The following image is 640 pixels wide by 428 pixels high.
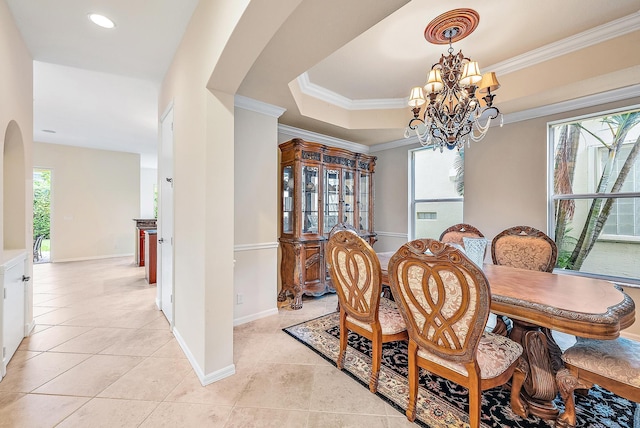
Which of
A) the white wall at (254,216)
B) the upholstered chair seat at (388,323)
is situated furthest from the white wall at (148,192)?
the upholstered chair seat at (388,323)

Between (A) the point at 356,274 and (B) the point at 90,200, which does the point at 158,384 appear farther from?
(B) the point at 90,200

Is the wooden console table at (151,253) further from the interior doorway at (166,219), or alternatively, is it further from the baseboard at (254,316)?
the baseboard at (254,316)

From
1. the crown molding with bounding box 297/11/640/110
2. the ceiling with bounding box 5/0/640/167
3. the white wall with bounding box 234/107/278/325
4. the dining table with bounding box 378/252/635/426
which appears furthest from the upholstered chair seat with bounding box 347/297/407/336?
the crown molding with bounding box 297/11/640/110

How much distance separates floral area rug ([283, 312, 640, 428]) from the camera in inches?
61.3

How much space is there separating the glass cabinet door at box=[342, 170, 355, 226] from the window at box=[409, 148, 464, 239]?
111cm

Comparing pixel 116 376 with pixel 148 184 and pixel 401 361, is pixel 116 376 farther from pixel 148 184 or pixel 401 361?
pixel 148 184

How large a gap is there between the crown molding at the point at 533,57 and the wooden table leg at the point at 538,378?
2.53 m

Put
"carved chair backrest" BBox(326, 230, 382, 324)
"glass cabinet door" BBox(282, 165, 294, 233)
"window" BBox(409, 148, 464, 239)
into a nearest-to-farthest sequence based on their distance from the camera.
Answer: "carved chair backrest" BBox(326, 230, 382, 324) < "glass cabinet door" BBox(282, 165, 294, 233) < "window" BBox(409, 148, 464, 239)

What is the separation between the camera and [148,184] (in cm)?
987

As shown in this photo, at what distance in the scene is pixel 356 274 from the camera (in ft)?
6.05

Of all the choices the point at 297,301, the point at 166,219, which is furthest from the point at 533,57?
the point at 166,219

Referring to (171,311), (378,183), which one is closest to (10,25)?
(171,311)

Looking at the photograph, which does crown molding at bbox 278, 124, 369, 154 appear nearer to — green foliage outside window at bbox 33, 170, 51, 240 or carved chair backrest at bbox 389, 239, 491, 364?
carved chair backrest at bbox 389, 239, 491, 364

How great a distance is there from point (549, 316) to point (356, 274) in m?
1.05
